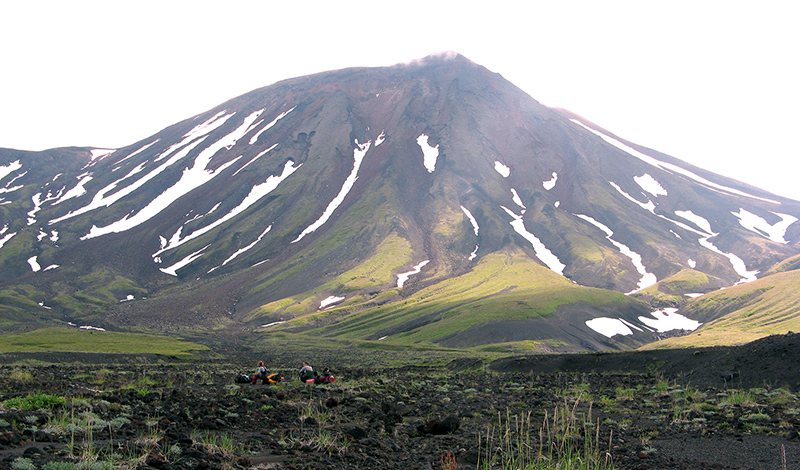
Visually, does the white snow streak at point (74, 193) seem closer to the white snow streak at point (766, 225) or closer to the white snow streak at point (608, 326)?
the white snow streak at point (608, 326)

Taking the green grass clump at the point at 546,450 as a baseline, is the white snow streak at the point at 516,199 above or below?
above

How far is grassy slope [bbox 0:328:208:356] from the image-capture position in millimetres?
54000

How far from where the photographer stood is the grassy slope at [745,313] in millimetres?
70375

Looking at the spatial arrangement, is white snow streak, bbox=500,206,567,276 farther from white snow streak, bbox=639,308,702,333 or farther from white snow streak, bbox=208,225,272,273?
white snow streak, bbox=208,225,272,273

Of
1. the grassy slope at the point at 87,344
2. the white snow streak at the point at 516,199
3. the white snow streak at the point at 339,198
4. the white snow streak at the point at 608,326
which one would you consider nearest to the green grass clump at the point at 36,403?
the grassy slope at the point at 87,344

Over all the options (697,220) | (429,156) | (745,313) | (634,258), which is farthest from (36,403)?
(697,220)

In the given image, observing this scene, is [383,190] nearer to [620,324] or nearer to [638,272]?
[638,272]

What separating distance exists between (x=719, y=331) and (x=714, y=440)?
252 feet

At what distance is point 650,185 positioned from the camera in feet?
609

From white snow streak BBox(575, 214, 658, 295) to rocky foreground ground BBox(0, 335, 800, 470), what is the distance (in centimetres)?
11341

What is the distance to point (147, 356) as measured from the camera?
48.1 meters

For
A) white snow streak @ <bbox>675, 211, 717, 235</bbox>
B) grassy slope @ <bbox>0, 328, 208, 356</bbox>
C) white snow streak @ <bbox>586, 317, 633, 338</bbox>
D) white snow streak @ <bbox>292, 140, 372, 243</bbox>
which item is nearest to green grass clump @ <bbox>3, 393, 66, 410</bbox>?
grassy slope @ <bbox>0, 328, 208, 356</bbox>

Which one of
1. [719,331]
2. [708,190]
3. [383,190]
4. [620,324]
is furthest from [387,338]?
[708,190]

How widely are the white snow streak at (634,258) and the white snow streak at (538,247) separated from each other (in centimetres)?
1887
